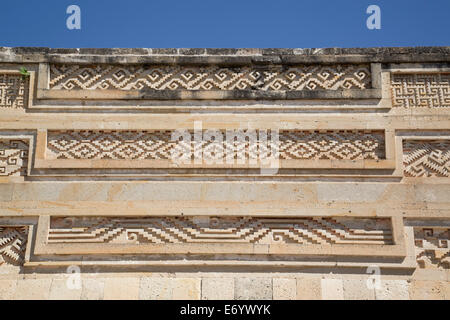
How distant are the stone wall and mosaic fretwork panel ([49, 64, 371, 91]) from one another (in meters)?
0.01

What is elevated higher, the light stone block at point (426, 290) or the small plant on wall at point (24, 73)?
the small plant on wall at point (24, 73)

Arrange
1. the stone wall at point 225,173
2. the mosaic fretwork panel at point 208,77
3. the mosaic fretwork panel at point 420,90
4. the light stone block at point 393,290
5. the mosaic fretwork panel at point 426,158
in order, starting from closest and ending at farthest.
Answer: the light stone block at point 393,290, the stone wall at point 225,173, the mosaic fretwork panel at point 426,158, the mosaic fretwork panel at point 420,90, the mosaic fretwork panel at point 208,77

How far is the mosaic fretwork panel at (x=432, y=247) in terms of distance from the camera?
166 inches

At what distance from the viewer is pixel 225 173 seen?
4449mm

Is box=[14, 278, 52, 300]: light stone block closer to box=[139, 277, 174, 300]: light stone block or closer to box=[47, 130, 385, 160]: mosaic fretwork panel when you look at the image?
box=[139, 277, 174, 300]: light stone block

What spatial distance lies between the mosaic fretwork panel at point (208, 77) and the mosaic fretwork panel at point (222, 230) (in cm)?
115

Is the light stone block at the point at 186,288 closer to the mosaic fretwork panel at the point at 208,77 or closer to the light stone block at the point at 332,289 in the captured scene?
the light stone block at the point at 332,289

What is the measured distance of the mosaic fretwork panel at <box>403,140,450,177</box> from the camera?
4.46 meters

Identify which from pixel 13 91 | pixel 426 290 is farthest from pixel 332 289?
pixel 13 91

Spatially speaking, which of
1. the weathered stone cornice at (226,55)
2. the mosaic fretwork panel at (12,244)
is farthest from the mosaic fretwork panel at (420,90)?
the mosaic fretwork panel at (12,244)

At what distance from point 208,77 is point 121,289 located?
1886mm

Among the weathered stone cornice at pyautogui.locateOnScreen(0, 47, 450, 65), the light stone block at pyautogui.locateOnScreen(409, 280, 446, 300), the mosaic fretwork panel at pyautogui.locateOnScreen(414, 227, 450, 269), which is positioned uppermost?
the weathered stone cornice at pyautogui.locateOnScreen(0, 47, 450, 65)

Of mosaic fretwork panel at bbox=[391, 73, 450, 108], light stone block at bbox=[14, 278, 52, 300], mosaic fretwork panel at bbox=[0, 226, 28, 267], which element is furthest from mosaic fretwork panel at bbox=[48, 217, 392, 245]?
mosaic fretwork panel at bbox=[391, 73, 450, 108]

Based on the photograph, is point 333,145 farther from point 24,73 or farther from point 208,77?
point 24,73
